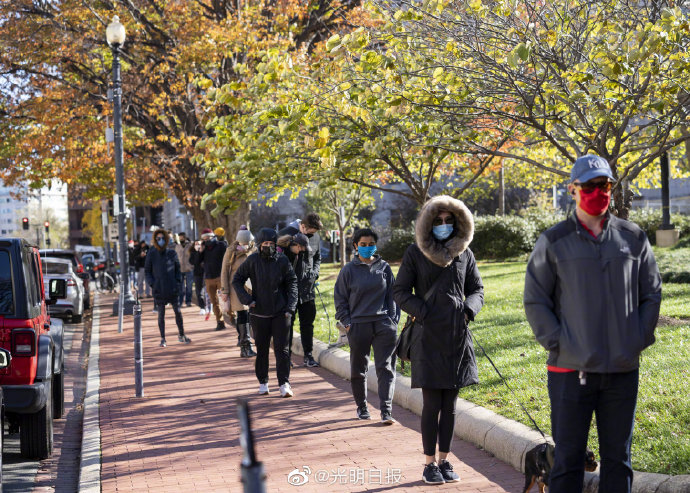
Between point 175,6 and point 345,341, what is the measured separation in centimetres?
1309

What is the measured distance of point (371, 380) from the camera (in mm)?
9703

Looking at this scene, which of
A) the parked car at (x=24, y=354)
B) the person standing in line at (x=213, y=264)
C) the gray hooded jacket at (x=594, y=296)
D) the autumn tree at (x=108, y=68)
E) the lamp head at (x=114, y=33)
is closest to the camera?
the gray hooded jacket at (x=594, y=296)

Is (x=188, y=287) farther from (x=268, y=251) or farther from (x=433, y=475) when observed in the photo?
(x=433, y=475)

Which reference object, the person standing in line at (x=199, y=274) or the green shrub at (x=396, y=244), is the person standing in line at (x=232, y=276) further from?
the green shrub at (x=396, y=244)

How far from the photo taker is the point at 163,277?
14.5 metres

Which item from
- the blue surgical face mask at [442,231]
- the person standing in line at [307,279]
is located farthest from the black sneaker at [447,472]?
the person standing in line at [307,279]

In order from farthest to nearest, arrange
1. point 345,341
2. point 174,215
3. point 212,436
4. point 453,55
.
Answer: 1. point 174,215
2. point 345,341
3. point 453,55
4. point 212,436

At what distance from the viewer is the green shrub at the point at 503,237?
36.8 meters

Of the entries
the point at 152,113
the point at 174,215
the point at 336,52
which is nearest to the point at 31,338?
the point at 336,52

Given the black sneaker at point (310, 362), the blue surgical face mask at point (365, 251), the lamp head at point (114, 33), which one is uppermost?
the lamp head at point (114, 33)

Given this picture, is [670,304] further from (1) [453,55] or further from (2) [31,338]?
(2) [31,338]

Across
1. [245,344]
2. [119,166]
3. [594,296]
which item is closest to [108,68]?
[119,166]

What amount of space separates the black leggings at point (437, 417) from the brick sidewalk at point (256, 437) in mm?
292

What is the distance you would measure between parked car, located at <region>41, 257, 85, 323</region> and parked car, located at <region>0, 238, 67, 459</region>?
13.6m
